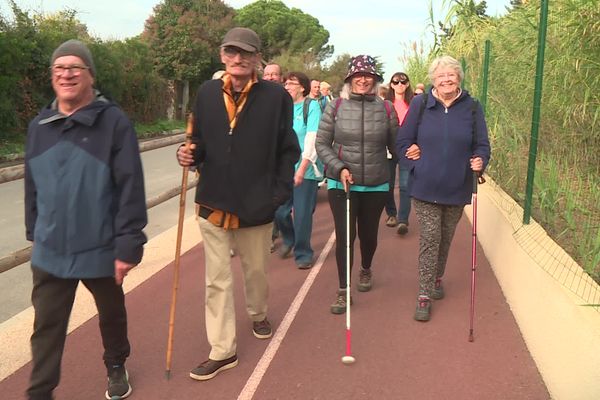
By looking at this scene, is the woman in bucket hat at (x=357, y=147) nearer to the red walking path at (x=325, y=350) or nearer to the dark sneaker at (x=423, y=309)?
the red walking path at (x=325, y=350)

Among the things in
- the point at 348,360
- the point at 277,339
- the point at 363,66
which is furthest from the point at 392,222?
the point at 348,360

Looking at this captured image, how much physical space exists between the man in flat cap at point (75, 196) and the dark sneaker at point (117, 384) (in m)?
0.39

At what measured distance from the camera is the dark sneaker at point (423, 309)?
451cm

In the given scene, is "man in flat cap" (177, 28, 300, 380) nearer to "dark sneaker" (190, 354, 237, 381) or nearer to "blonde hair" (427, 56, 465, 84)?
"dark sneaker" (190, 354, 237, 381)

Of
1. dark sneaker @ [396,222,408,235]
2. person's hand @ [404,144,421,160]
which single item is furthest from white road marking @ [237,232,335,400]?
person's hand @ [404,144,421,160]

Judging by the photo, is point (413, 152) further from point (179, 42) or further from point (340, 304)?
point (179, 42)

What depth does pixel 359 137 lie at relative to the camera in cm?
462

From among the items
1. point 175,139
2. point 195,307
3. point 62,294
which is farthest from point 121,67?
point 62,294

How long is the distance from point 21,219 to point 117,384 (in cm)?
602

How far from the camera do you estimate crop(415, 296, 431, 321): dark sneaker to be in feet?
14.8

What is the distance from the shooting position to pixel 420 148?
4.48 m

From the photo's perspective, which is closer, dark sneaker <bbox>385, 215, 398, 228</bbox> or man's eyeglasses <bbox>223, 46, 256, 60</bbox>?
man's eyeglasses <bbox>223, 46, 256, 60</bbox>

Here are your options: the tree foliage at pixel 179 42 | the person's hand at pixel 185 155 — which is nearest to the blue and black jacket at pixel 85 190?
the person's hand at pixel 185 155

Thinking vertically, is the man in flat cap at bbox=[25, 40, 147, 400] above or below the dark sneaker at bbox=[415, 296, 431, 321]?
above
